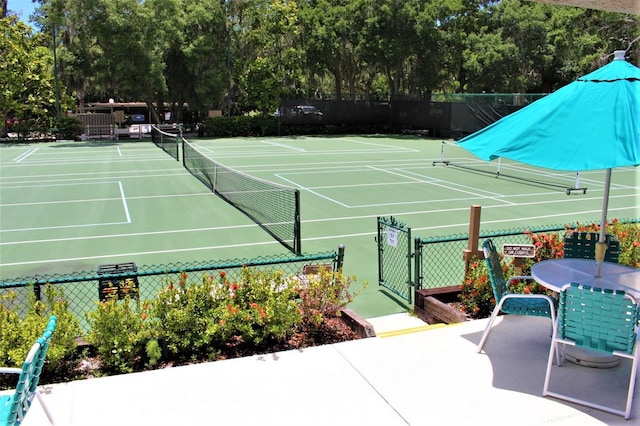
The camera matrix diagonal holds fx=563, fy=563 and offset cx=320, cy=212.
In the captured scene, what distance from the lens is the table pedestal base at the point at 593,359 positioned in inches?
192

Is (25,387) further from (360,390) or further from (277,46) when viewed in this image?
(277,46)

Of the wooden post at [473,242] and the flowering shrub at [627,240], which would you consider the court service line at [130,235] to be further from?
the flowering shrub at [627,240]

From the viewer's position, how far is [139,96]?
1550 inches

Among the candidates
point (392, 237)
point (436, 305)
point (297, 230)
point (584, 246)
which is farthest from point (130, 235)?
point (584, 246)

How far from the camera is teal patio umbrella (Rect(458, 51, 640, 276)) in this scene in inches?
166

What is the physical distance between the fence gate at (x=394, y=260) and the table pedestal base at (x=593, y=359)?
8.97ft

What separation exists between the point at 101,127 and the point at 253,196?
28442mm

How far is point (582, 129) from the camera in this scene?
446 centimetres

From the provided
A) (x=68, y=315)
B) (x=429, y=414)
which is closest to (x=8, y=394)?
(x=68, y=315)

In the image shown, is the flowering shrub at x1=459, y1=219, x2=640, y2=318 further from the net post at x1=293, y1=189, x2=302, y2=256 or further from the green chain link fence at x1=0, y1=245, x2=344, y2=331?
the net post at x1=293, y1=189, x2=302, y2=256

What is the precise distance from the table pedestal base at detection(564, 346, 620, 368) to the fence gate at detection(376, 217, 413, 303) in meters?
2.74

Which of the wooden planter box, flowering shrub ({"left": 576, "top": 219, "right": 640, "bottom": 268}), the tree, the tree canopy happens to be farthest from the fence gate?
the tree

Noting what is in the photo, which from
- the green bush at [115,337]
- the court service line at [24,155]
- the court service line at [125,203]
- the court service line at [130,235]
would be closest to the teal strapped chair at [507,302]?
the green bush at [115,337]

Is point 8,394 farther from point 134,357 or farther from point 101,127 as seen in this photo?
point 101,127
